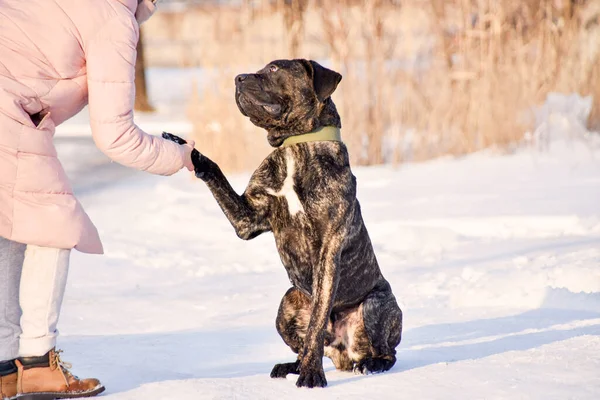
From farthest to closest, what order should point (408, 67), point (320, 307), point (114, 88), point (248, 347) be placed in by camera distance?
point (408, 67) < point (248, 347) < point (320, 307) < point (114, 88)

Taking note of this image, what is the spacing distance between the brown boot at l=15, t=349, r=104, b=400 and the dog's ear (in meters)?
1.52

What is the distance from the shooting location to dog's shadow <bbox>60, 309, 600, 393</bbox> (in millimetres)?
4242

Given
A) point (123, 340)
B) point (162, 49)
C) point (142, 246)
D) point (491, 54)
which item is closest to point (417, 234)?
point (142, 246)

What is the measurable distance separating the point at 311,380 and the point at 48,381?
3.32ft

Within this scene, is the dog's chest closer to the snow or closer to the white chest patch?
the white chest patch

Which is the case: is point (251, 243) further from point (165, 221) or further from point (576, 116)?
point (576, 116)

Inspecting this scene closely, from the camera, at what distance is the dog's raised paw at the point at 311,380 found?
3.87 meters

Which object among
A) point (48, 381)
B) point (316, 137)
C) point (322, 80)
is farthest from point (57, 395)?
point (322, 80)

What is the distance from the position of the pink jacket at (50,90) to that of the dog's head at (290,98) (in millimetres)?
741

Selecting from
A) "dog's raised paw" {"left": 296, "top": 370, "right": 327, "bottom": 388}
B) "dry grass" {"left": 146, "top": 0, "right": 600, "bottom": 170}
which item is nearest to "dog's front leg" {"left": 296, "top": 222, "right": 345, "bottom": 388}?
"dog's raised paw" {"left": 296, "top": 370, "right": 327, "bottom": 388}

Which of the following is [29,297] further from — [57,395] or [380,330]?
[380,330]

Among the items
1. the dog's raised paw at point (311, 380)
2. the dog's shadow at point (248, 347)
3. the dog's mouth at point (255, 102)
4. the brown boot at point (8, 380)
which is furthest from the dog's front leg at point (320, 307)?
the brown boot at point (8, 380)

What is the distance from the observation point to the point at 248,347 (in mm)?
4836

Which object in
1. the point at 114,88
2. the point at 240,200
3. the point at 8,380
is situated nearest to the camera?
the point at 114,88
